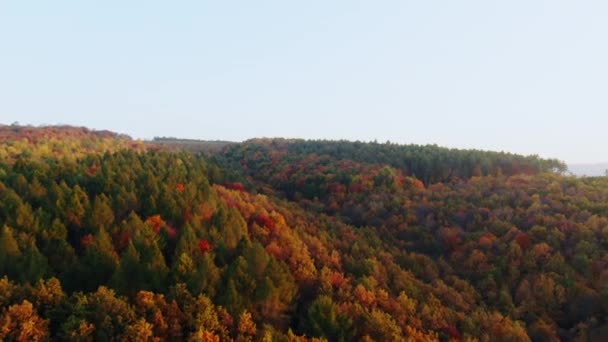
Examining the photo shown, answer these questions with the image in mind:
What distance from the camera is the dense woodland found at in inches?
1266

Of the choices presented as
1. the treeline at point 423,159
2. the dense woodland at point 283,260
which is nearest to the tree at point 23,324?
the dense woodland at point 283,260

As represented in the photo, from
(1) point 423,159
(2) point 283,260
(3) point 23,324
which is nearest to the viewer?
(3) point 23,324

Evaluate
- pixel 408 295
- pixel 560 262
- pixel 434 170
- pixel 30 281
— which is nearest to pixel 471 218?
pixel 560 262

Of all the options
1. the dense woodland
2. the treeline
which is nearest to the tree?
the dense woodland

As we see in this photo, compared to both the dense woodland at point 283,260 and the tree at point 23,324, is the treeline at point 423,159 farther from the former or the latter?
the tree at point 23,324

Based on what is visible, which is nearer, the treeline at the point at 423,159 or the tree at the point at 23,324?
the tree at the point at 23,324

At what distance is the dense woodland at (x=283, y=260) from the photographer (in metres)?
32.2

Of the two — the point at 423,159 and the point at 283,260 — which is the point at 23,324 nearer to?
the point at 283,260

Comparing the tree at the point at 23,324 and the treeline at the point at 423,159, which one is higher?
the treeline at the point at 423,159

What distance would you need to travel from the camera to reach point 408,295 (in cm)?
4550

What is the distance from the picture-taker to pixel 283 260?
44.4 m

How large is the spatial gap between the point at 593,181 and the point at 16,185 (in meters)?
91.8

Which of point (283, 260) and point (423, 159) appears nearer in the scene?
point (283, 260)

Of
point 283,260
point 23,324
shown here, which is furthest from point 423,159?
point 23,324
